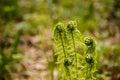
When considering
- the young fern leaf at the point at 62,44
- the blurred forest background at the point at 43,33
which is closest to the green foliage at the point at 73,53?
the young fern leaf at the point at 62,44

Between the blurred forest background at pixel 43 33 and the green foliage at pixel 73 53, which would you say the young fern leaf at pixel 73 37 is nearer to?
the green foliage at pixel 73 53

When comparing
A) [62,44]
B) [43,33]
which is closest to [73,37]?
[62,44]

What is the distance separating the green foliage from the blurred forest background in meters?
0.63

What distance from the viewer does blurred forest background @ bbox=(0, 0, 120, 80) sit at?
2766 mm

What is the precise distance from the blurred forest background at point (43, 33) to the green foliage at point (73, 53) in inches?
24.8

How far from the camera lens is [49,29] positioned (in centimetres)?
362

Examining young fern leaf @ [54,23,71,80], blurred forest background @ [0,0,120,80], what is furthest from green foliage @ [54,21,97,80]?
blurred forest background @ [0,0,120,80]

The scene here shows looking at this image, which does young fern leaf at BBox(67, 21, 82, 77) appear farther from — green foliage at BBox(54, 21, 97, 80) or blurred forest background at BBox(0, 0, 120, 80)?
blurred forest background at BBox(0, 0, 120, 80)

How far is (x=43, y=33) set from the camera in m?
3.55

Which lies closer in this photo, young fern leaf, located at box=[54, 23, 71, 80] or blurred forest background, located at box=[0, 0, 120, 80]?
young fern leaf, located at box=[54, 23, 71, 80]

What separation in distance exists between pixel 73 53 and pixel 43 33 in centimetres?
173

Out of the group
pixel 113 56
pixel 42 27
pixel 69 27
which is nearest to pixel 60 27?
pixel 69 27

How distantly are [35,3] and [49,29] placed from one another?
0.63 metres

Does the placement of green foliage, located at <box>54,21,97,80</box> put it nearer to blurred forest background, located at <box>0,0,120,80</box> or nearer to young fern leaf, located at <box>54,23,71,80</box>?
young fern leaf, located at <box>54,23,71,80</box>
